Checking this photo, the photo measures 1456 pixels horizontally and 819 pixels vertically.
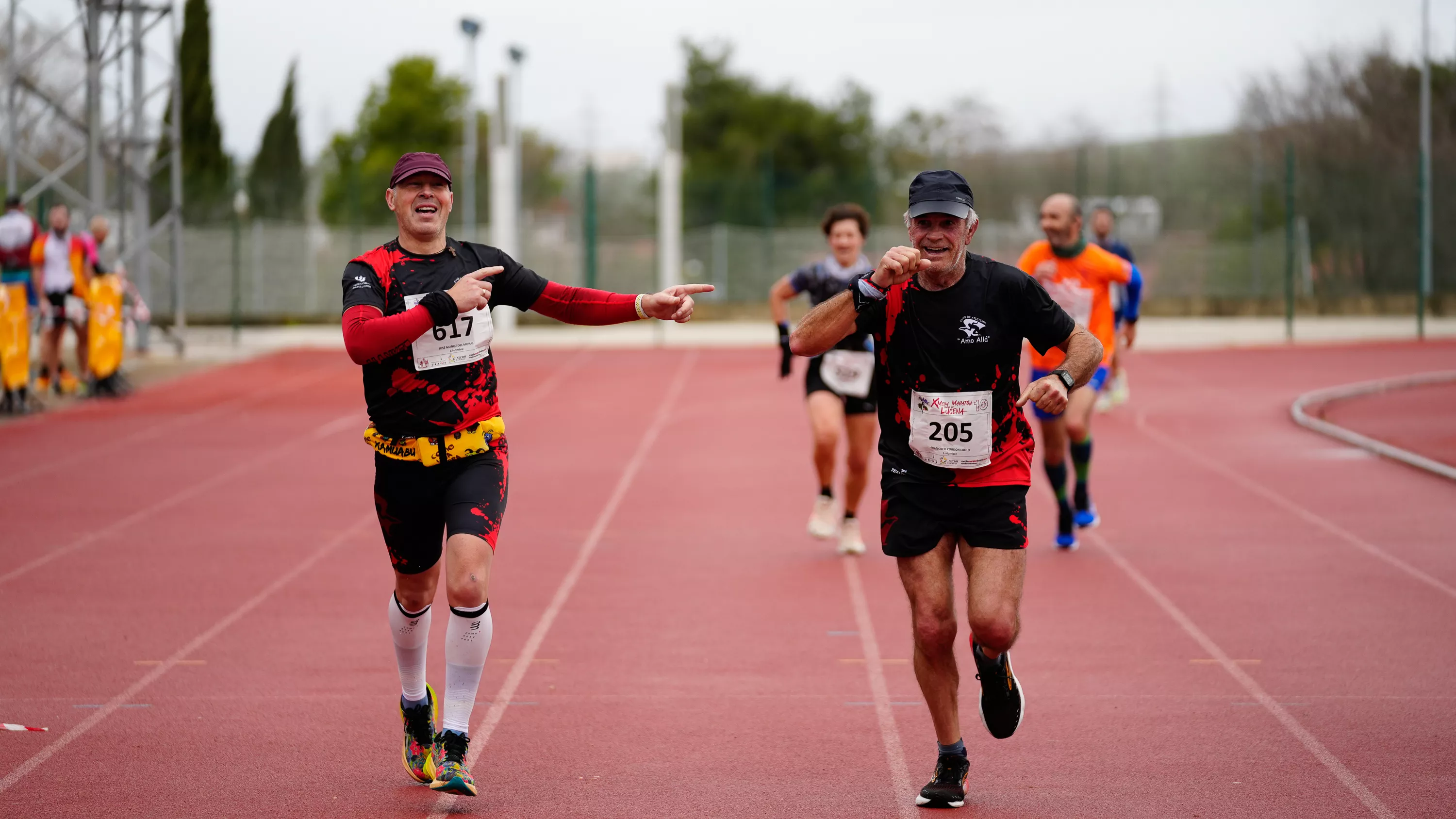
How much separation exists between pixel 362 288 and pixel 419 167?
425 millimetres

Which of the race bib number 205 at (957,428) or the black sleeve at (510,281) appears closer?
the race bib number 205 at (957,428)

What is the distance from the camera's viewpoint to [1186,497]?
11633 millimetres

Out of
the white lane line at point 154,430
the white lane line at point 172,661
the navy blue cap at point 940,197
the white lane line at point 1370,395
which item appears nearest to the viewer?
the navy blue cap at point 940,197

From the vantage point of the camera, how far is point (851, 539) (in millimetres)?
9438

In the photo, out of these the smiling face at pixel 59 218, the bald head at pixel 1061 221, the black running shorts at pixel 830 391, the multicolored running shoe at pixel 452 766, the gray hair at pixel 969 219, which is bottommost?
the multicolored running shoe at pixel 452 766

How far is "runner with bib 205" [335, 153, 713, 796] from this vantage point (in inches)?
194

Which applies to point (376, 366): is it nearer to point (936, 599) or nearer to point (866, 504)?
point (936, 599)

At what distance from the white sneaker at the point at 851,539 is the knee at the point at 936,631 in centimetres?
449

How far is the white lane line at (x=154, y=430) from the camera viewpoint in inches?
505

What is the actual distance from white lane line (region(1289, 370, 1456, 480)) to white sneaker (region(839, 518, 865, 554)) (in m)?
5.19

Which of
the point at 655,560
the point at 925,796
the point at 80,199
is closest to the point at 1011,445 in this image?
the point at 925,796

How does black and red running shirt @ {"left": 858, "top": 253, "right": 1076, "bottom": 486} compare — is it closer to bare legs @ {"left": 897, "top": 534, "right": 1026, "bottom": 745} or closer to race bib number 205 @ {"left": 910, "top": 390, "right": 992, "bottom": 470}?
race bib number 205 @ {"left": 910, "top": 390, "right": 992, "bottom": 470}

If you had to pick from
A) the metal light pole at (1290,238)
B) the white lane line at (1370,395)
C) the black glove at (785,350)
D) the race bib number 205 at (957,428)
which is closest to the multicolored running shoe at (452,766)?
the race bib number 205 at (957,428)

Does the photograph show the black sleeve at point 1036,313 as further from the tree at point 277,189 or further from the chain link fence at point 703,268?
the tree at point 277,189
